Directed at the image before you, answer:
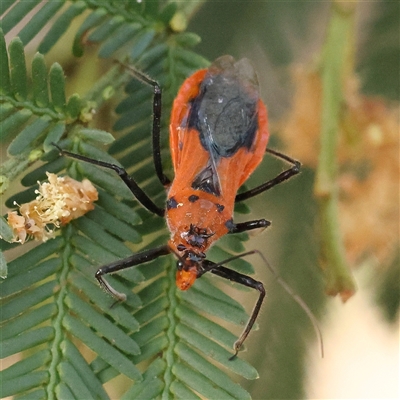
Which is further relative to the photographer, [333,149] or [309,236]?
[309,236]

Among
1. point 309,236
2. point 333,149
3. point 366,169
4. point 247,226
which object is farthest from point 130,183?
A: point 366,169

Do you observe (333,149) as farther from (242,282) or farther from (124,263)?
(124,263)

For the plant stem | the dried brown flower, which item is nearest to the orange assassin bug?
the plant stem

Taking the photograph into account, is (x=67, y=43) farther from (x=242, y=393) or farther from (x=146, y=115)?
(x=242, y=393)

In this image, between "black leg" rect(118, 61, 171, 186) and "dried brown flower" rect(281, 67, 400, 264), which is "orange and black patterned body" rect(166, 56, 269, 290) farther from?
"dried brown flower" rect(281, 67, 400, 264)

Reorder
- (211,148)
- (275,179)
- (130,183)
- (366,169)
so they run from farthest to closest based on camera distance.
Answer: (366,169)
(275,179)
(211,148)
(130,183)

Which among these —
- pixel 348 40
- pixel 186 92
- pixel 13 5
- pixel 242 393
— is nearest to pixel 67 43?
pixel 13 5
